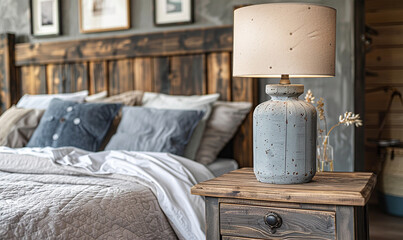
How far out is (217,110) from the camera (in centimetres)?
301

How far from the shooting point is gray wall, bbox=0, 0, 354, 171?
9.43 ft

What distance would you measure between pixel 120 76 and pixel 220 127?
970mm

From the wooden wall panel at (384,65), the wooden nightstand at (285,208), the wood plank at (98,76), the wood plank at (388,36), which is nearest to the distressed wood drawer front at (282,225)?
the wooden nightstand at (285,208)

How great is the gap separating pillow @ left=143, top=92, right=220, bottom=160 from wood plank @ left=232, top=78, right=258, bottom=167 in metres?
0.14

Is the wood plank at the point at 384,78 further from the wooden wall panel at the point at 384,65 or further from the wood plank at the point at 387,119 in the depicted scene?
the wood plank at the point at 387,119

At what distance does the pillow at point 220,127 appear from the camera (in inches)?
114

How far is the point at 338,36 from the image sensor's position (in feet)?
9.46

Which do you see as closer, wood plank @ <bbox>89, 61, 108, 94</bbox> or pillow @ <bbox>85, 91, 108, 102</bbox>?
pillow @ <bbox>85, 91, 108, 102</bbox>

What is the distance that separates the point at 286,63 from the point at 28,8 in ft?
9.28

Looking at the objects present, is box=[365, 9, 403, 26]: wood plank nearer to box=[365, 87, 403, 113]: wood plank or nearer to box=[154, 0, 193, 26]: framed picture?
box=[365, 87, 403, 113]: wood plank

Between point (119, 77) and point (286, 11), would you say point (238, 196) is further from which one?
point (119, 77)

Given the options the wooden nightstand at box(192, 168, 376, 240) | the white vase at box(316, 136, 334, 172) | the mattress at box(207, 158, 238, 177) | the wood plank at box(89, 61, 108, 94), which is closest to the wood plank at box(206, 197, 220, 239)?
the wooden nightstand at box(192, 168, 376, 240)

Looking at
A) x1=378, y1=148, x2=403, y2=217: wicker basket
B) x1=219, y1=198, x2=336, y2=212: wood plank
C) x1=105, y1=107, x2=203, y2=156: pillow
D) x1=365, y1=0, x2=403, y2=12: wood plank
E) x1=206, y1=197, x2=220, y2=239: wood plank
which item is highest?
x1=365, y1=0, x2=403, y2=12: wood plank

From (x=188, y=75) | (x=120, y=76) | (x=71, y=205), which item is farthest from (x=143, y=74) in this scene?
(x=71, y=205)
